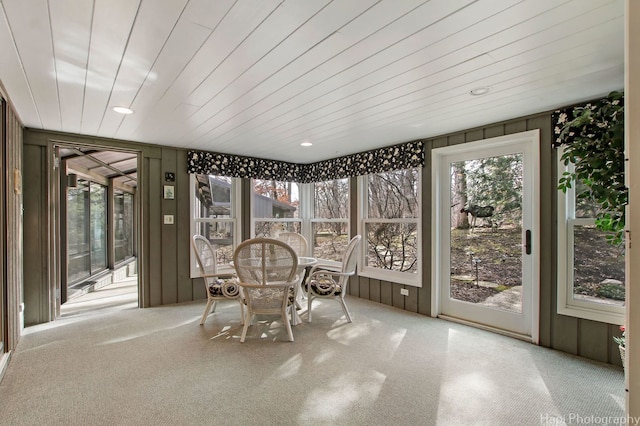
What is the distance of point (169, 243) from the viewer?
4258 mm

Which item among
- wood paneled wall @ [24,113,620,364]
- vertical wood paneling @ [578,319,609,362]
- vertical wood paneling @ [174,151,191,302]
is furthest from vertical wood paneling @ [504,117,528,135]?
vertical wood paneling @ [174,151,191,302]

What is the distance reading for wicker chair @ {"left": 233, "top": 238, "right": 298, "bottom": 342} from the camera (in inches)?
113

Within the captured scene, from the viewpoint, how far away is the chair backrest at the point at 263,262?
288cm

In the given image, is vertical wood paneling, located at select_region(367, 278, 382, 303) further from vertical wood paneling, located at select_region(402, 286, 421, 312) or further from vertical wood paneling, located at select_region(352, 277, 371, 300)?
vertical wood paneling, located at select_region(402, 286, 421, 312)

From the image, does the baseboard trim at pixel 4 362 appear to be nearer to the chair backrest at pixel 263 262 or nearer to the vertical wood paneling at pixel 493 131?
the chair backrest at pixel 263 262

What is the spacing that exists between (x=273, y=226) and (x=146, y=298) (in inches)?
80.6

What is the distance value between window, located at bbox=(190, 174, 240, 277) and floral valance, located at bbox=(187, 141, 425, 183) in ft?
0.74

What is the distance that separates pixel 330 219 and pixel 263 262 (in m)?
2.42

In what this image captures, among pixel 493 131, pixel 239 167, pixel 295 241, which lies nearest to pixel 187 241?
pixel 239 167

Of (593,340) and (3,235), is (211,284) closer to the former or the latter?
(3,235)

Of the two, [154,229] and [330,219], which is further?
[330,219]

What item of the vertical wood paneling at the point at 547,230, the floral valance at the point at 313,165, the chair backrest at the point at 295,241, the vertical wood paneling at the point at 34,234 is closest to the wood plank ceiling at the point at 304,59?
the vertical wood paneling at the point at 547,230

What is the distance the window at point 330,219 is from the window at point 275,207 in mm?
317

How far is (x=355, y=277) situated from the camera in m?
4.75
